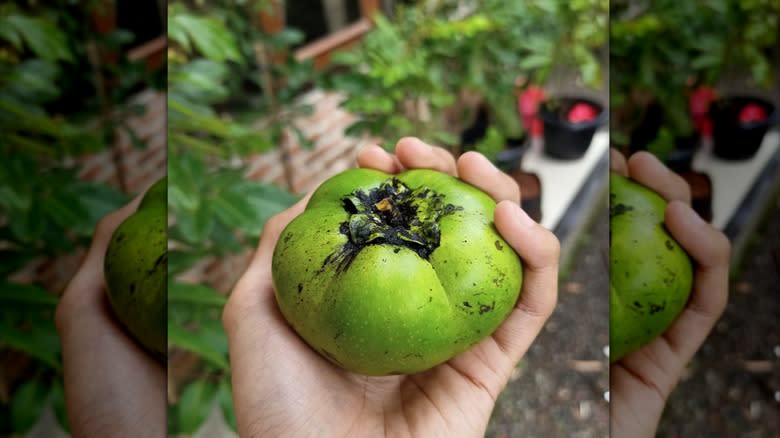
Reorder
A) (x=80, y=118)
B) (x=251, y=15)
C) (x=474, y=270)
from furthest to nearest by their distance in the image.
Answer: (x=251, y=15) < (x=80, y=118) < (x=474, y=270)

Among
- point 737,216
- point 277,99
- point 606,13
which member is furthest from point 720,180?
point 277,99

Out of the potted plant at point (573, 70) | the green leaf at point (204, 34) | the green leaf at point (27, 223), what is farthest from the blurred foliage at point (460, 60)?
the green leaf at point (27, 223)

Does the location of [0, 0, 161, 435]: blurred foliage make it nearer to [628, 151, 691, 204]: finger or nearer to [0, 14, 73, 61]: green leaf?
[0, 14, 73, 61]: green leaf

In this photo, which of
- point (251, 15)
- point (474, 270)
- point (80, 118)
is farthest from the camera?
point (251, 15)

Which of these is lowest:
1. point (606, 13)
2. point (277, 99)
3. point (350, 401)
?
point (277, 99)

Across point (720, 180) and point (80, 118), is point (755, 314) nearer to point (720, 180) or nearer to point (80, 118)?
point (720, 180)

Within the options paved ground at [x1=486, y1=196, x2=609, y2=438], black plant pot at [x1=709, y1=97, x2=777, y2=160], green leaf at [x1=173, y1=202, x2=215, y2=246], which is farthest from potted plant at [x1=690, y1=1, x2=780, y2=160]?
green leaf at [x1=173, y1=202, x2=215, y2=246]

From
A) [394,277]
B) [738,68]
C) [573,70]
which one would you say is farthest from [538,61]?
[394,277]
